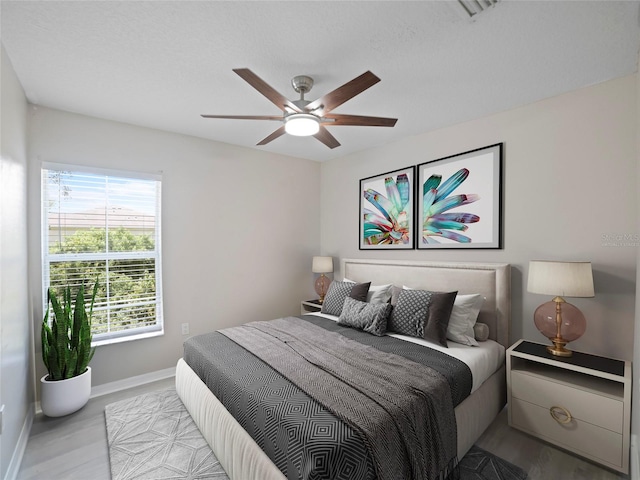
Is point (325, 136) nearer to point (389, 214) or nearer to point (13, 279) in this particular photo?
point (389, 214)

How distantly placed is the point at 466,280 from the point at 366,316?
1.00 metres

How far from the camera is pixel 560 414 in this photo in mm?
2062

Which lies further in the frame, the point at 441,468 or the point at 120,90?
the point at 120,90

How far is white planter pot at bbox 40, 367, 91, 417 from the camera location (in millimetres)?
2395

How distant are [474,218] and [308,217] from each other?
2.28 m

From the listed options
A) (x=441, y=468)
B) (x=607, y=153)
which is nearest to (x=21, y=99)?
(x=441, y=468)

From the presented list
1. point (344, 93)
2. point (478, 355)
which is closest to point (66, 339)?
point (344, 93)

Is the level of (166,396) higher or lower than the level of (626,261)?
lower

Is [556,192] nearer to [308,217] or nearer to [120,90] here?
[308,217]

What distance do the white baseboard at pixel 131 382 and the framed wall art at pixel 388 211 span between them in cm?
267

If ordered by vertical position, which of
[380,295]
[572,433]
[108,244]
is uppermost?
[108,244]

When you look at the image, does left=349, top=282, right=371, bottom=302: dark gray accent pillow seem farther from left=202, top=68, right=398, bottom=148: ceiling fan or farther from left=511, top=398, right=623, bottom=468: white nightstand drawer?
left=202, top=68, right=398, bottom=148: ceiling fan

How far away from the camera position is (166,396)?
109 inches

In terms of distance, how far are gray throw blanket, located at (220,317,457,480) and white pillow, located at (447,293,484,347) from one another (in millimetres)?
675
